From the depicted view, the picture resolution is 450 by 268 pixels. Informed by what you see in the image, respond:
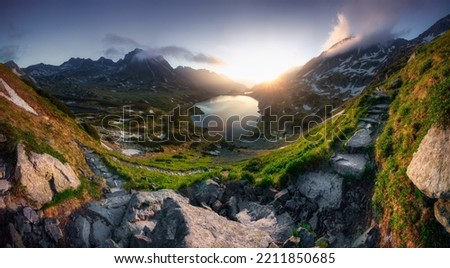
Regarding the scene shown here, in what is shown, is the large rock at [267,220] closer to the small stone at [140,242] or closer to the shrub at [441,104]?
the small stone at [140,242]

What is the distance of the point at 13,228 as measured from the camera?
1355cm

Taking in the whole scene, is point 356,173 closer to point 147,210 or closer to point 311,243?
point 311,243

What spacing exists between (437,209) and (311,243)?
5.55 metres

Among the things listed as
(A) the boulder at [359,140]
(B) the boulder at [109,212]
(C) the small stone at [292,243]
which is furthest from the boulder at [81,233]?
(A) the boulder at [359,140]

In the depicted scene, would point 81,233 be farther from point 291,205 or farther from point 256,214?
point 291,205

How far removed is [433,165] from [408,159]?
2.23m

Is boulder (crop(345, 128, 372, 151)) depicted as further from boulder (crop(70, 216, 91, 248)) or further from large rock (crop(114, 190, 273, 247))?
boulder (crop(70, 216, 91, 248))

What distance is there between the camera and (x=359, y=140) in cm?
1922

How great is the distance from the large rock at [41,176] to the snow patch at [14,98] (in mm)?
9484

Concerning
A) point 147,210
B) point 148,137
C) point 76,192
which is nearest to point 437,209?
point 147,210

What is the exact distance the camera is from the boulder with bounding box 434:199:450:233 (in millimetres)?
11211

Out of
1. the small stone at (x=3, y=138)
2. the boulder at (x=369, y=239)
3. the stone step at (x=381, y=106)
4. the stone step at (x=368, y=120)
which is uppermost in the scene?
the stone step at (x=381, y=106)

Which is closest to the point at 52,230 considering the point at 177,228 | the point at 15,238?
the point at 15,238

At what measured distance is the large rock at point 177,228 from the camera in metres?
14.8
